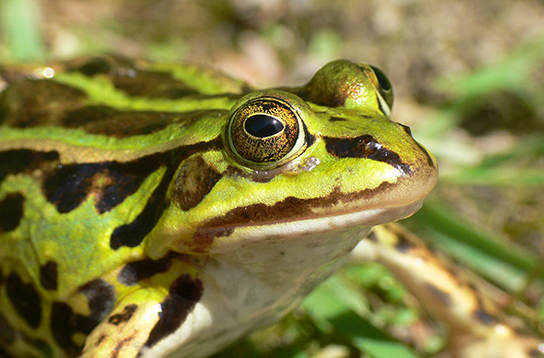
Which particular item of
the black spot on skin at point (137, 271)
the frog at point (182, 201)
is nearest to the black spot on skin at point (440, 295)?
the frog at point (182, 201)

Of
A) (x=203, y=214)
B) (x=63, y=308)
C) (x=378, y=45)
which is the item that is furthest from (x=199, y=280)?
(x=378, y=45)

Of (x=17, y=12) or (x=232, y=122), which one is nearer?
(x=232, y=122)

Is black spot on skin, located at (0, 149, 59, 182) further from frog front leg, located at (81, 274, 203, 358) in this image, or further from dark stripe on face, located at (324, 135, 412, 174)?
dark stripe on face, located at (324, 135, 412, 174)

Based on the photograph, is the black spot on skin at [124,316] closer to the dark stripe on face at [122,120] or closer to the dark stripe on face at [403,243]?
the dark stripe on face at [122,120]

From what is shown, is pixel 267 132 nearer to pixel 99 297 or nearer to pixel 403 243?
pixel 99 297

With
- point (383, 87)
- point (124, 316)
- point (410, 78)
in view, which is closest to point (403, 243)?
point (383, 87)

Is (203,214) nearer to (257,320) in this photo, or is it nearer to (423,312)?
(257,320)
